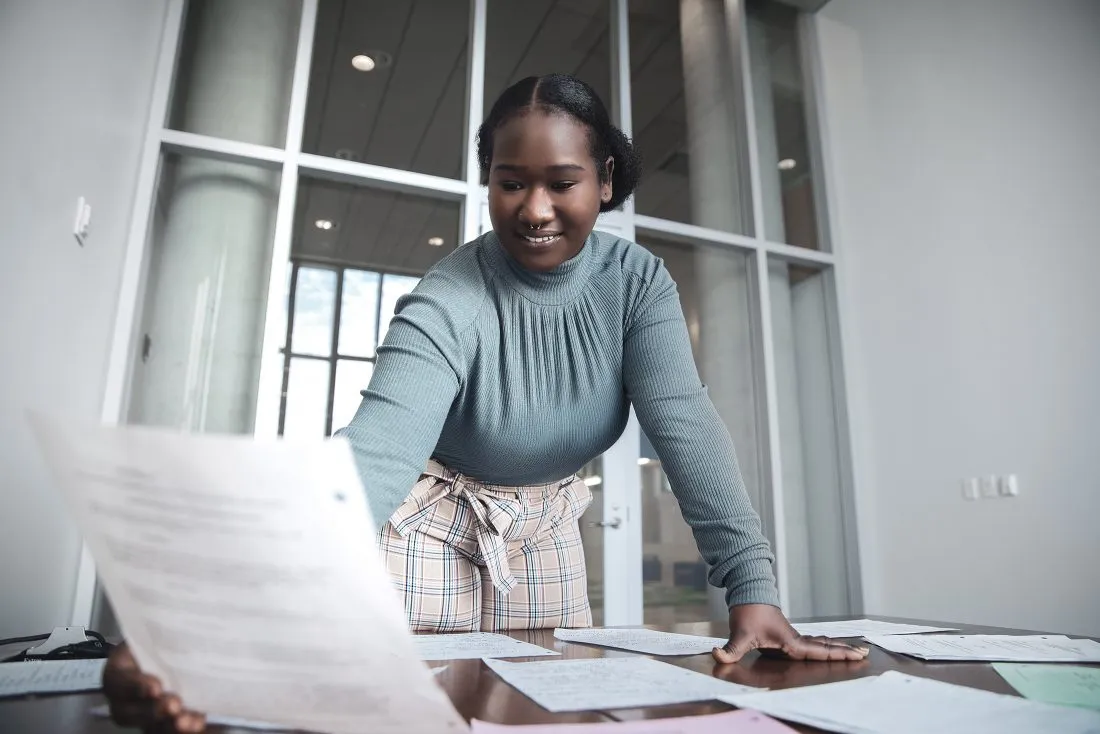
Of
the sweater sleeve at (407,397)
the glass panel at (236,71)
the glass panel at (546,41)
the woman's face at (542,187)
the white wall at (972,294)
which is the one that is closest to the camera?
the sweater sleeve at (407,397)

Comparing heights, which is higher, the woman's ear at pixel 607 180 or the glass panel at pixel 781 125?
the glass panel at pixel 781 125

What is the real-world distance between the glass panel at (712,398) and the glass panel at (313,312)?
1.35m

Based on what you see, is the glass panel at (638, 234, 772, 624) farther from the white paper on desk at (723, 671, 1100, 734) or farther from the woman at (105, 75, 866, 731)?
the white paper on desk at (723, 671, 1100, 734)

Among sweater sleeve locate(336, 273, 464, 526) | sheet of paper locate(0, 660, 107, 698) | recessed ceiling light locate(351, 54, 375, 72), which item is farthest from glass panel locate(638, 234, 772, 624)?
sheet of paper locate(0, 660, 107, 698)

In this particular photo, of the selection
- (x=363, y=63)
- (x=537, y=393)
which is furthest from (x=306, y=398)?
(x=537, y=393)

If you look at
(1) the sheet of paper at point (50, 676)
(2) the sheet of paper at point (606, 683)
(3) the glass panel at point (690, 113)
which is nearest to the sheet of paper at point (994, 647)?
(2) the sheet of paper at point (606, 683)

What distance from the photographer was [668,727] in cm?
45

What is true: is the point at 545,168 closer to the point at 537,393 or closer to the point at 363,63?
the point at 537,393

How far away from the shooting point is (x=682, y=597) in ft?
9.59

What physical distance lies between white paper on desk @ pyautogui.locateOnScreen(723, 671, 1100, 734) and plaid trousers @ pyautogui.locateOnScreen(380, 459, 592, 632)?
580mm

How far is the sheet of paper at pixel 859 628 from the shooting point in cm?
95

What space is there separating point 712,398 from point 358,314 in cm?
158

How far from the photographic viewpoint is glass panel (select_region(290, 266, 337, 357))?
2.71 meters

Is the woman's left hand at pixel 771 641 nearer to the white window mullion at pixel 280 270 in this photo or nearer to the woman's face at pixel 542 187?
the woman's face at pixel 542 187
